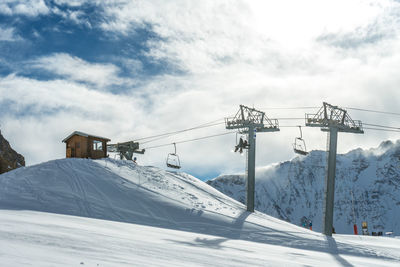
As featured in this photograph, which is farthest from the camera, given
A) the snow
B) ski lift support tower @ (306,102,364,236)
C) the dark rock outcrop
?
the dark rock outcrop

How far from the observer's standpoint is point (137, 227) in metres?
16.5

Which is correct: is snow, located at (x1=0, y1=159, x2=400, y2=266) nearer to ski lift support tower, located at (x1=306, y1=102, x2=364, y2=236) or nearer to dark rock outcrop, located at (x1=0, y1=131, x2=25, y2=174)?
ski lift support tower, located at (x1=306, y1=102, x2=364, y2=236)

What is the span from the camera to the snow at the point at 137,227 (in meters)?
8.26

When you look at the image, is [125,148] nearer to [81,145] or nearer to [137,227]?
[81,145]

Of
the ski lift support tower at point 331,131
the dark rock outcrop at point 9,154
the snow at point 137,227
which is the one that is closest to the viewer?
the snow at point 137,227

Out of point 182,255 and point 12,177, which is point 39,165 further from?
point 182,255

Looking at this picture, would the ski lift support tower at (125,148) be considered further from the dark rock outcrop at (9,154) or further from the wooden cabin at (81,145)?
the dark rock outcrop at (9,154)

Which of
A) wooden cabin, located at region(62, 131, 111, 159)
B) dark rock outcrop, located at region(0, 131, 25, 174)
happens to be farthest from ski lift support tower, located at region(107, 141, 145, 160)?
dark rock outcrop, located at region(0, 131, 25, 174)

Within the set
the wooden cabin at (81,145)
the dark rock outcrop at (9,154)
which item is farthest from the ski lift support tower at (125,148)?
the dark rock outcrop at (9,154)

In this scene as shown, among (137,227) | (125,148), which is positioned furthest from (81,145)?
(137,227)

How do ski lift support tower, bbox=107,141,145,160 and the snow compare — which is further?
ski lift support tower, bbox=107,141,145,160

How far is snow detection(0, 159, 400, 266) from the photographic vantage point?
8.26 metres

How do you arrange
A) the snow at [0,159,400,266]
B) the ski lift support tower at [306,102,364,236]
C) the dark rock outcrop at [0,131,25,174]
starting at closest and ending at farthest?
the snow at [0,159,400,266] < the ski lift support tower at [306,102,364,236] < the dark rock outcrop at [0,131,25,174]

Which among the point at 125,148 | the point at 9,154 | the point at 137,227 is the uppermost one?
the point at 125,148
